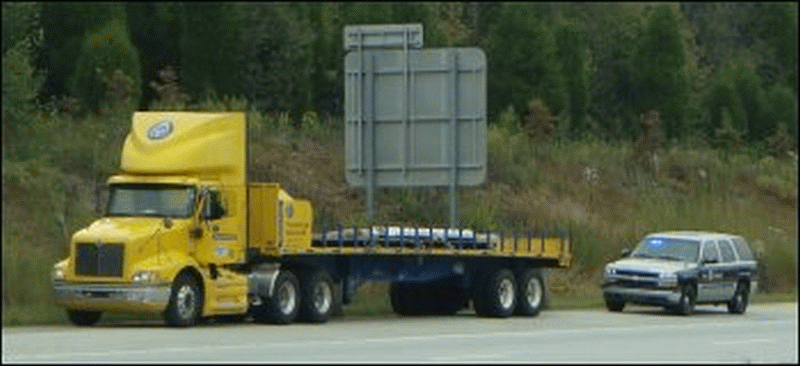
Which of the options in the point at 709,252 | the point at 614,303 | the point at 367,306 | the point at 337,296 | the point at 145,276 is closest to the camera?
the point at 145,276

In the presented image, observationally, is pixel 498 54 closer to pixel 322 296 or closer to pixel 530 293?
pixel 530 293

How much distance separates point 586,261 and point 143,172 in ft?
76.6

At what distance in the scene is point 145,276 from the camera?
101ft

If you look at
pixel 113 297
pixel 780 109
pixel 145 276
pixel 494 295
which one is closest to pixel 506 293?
pixel 494 295

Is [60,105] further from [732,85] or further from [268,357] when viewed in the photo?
[732,85]

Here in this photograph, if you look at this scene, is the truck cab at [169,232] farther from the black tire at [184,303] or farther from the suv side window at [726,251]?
the suv side window at [726,251]

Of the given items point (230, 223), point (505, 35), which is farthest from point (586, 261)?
point (230, 223)

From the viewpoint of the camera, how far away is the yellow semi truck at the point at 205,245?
30.9 m

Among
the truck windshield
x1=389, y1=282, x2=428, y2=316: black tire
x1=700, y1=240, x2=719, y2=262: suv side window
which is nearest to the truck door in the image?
the truck windshield

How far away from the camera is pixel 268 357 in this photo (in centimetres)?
2333

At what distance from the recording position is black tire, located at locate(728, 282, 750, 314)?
140ft

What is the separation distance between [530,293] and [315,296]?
6341mm

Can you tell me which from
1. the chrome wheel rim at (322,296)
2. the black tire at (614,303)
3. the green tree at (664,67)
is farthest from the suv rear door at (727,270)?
the green tree at (664,67)

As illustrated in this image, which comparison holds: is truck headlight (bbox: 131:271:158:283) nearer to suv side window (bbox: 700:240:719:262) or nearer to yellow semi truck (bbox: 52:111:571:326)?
yellow semi truck (bbox: 52:111:571:326)
